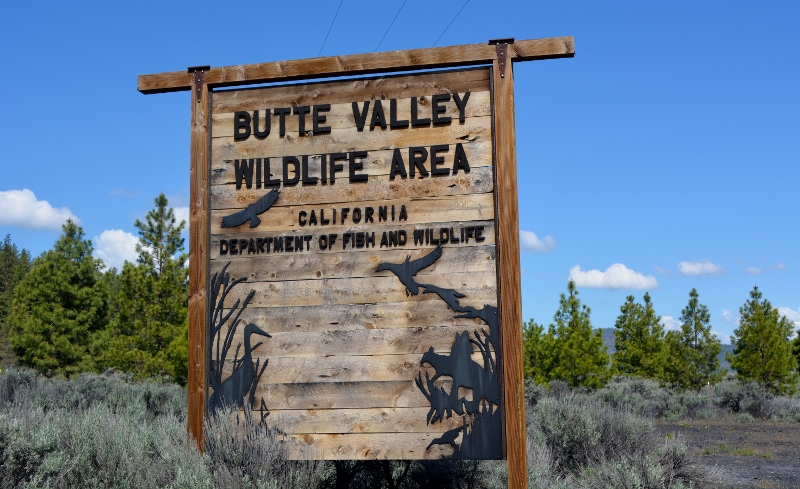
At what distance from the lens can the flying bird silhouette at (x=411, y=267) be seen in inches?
228

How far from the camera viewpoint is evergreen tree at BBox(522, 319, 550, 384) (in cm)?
2980

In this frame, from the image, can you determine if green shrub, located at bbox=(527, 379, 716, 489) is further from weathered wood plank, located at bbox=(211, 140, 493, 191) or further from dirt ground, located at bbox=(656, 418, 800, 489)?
weathered wood plank, located at bbox=(211, 140, 493, 191)

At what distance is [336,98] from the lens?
6.20 m

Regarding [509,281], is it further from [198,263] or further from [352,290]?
[198,263]

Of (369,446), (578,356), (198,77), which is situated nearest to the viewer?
(369,446)

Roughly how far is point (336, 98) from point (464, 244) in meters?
1.70

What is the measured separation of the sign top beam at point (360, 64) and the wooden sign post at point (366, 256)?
15mm

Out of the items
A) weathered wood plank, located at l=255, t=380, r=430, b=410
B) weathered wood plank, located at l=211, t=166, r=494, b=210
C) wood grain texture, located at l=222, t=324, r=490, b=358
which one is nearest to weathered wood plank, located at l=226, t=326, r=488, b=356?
wood grain texture, located at l=222, t=324, r=490, b=358

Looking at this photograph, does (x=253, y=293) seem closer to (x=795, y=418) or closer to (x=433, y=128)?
(x=433, y=128)

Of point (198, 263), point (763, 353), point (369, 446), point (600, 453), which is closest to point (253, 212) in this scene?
point (198, 263)

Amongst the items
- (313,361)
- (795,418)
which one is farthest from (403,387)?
(795,418)

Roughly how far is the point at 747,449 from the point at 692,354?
23.0m

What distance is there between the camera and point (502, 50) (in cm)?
595

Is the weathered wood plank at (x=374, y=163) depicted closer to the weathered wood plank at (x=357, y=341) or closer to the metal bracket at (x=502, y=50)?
the metal bracket at (x=502, y=50)
